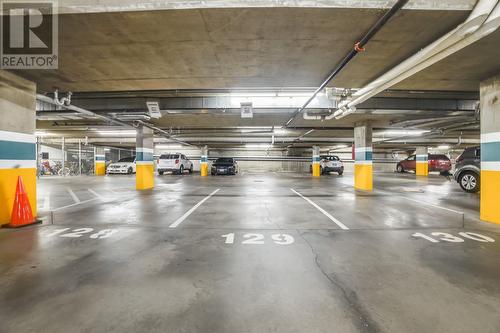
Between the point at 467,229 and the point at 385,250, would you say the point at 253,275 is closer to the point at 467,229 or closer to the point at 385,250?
the point at 385,250

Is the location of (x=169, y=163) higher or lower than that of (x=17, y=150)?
lower

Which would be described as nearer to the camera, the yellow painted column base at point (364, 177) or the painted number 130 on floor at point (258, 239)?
the painted number 130 on floor at point (258, 239)

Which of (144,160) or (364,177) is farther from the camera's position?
(144,160)

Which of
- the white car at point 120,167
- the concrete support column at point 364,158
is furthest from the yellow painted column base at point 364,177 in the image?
the white car at point 120,167

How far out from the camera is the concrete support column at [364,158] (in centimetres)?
991

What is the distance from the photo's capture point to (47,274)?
7.79ft

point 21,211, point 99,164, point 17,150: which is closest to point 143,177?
point 17,150

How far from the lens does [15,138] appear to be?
4367mm

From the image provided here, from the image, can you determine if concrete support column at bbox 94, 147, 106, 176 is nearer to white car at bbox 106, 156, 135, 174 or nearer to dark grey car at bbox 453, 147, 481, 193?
white car at bbox 106, 156, 135, 174

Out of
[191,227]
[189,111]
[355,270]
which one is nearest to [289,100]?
[189,111]

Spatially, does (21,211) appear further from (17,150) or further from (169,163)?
(169,163)

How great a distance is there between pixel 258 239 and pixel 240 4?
3.03m

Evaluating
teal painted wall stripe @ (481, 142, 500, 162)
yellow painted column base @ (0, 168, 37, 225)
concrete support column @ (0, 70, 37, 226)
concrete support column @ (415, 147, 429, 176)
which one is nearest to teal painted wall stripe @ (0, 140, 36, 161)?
concrete support column @ (0, 70, 37, 226)

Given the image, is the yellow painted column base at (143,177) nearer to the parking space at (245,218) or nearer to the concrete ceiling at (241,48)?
the parking space at (245,218)
